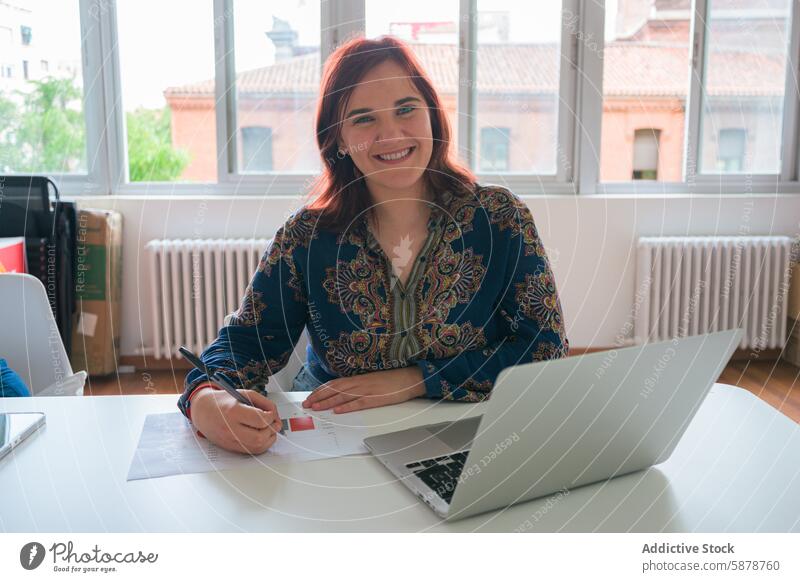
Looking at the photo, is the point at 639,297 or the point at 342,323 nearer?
the point at 342,323

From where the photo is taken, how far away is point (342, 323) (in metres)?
1.32

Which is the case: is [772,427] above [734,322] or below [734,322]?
above

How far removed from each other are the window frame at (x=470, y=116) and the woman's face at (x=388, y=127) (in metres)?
1.99

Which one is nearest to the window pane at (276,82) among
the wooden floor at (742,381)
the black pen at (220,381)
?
the wooden floor at (742,381)

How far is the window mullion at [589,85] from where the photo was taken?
3338mm

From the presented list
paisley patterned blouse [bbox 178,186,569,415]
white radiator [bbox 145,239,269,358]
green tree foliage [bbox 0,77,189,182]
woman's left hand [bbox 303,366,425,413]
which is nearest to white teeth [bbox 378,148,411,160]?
paisley patterned blouse [bbox 178,186,569,415]

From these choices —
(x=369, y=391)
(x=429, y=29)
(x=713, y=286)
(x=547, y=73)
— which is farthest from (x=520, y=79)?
(x=369, y=391)

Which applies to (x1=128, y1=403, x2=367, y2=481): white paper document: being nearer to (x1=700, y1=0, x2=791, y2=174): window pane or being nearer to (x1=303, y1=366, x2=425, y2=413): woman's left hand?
(x1=303, y1=366, x2=425, y2=413): woman's left hand

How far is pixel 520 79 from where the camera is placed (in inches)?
135

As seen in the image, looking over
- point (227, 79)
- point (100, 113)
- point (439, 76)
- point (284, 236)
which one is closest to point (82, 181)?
point (100, 113)
